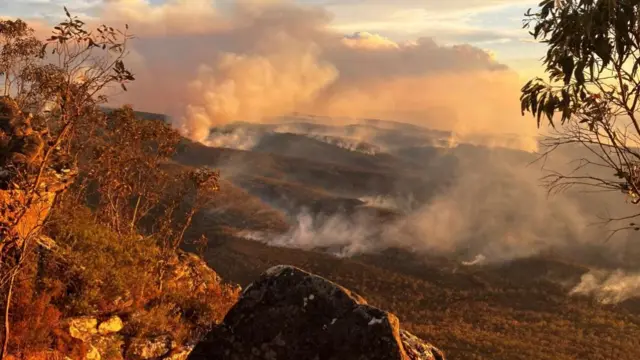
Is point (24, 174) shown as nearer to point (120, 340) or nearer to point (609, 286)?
point (120, 340)

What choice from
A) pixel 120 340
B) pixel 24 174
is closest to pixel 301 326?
pixel 120 340

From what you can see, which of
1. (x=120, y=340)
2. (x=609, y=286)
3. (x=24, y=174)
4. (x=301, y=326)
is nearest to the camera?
(x=301, y=326)

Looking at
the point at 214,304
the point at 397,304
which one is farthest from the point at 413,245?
the point at 214,304

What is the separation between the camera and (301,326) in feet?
20.4

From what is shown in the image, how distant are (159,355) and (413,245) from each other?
161 meters

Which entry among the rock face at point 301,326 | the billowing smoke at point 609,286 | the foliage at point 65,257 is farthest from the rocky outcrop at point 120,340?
the billowing smoke at point 609,286

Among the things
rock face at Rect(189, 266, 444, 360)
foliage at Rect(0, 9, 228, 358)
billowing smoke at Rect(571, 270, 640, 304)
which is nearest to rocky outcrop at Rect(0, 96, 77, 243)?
foliage at Rect(0, 9, 228, 358)

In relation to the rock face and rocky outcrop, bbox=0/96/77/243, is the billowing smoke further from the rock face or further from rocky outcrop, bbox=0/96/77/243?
the rock face

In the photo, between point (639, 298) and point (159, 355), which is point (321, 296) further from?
point (639, 298)

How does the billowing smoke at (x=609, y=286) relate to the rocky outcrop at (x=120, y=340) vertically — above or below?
below

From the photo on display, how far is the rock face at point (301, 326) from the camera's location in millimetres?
6035

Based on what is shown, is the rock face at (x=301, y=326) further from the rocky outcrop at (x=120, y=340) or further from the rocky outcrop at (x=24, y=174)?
the rocky outcrop at (x=120, y=340)

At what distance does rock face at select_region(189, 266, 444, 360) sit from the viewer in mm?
6035

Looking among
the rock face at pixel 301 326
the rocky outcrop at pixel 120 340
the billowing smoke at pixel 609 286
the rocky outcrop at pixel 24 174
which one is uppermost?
the rocky outcrop at pixel 24 174
